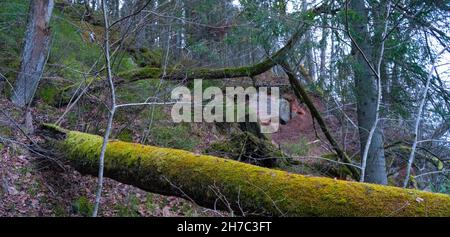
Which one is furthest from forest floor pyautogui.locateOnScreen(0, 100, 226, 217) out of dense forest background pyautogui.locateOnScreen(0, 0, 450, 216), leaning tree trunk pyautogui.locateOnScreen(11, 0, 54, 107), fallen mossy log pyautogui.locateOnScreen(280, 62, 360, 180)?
fallen mossy log pyautogui.locateOnScreen(280, 62, 360, 180)

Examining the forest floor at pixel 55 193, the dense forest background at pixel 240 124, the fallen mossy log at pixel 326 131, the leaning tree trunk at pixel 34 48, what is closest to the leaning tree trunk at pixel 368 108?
the dense forest background at pixel 240 124

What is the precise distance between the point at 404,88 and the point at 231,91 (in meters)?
6.49

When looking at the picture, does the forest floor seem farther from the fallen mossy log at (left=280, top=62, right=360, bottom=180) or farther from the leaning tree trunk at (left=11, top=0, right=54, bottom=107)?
the fallen mossy log at (left=280, top=62, right=360, bottom=180)

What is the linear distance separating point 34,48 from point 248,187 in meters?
6.22

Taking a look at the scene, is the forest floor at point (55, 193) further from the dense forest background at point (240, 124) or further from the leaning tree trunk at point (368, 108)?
the leaning tree trunk at point (368, 108)

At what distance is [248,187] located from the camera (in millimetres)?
3447

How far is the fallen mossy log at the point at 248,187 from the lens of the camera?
2.89 m

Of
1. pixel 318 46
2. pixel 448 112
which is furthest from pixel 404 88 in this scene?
pixel 318 46

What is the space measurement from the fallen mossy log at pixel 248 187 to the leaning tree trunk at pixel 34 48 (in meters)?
3.48

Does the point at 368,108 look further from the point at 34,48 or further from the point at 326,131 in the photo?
the point at 34,48

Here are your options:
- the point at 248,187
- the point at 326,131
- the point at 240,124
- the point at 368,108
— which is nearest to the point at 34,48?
the point at 240,124

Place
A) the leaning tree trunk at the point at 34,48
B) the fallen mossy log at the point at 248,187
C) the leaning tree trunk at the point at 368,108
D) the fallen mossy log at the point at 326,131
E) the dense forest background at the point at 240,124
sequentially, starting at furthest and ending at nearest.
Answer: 1. the leaning tree trunk at the point at 34,48
2. the fallen mossy log at the point at 326,131
3. the leaning tree trunk at the point at 368,108
4. the dense forest background at the point at 240,124
5. the fallen mossy log at the point at 248,187

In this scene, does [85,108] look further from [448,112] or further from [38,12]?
[448,112]
